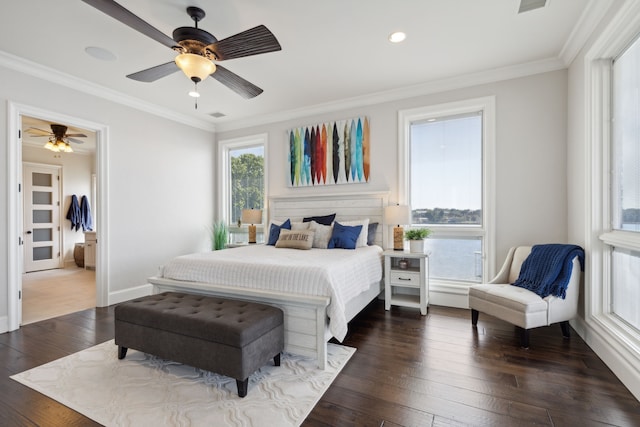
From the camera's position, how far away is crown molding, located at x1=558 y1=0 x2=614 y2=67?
2.37 m

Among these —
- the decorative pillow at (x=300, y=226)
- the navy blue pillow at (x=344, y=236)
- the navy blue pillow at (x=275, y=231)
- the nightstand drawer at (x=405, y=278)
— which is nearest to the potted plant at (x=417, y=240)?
the nightstand drawer at (x=405, y=278)

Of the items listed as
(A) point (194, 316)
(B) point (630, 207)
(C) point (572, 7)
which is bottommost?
(A) point (194, 316)

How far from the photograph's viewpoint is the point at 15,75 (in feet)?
10.6

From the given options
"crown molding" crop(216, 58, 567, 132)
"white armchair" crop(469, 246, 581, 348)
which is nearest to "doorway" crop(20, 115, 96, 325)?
"crown molding" crop(216, 58, 567, 132)

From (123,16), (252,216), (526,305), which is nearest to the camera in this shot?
(123,16)

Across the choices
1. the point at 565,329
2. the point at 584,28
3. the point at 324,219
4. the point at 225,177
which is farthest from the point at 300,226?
the point at 584,28

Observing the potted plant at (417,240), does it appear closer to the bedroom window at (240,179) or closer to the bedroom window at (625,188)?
the bedroom window at (625,188)

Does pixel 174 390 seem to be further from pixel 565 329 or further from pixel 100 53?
pixel 565 329

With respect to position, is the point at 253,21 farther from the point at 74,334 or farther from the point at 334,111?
the point at 74,334

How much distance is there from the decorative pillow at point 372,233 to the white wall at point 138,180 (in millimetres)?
3119

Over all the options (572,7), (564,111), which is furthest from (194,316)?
(564,111)

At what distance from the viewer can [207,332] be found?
2047 mm

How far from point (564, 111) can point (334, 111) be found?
2807 mm

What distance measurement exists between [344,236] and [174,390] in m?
2.37
